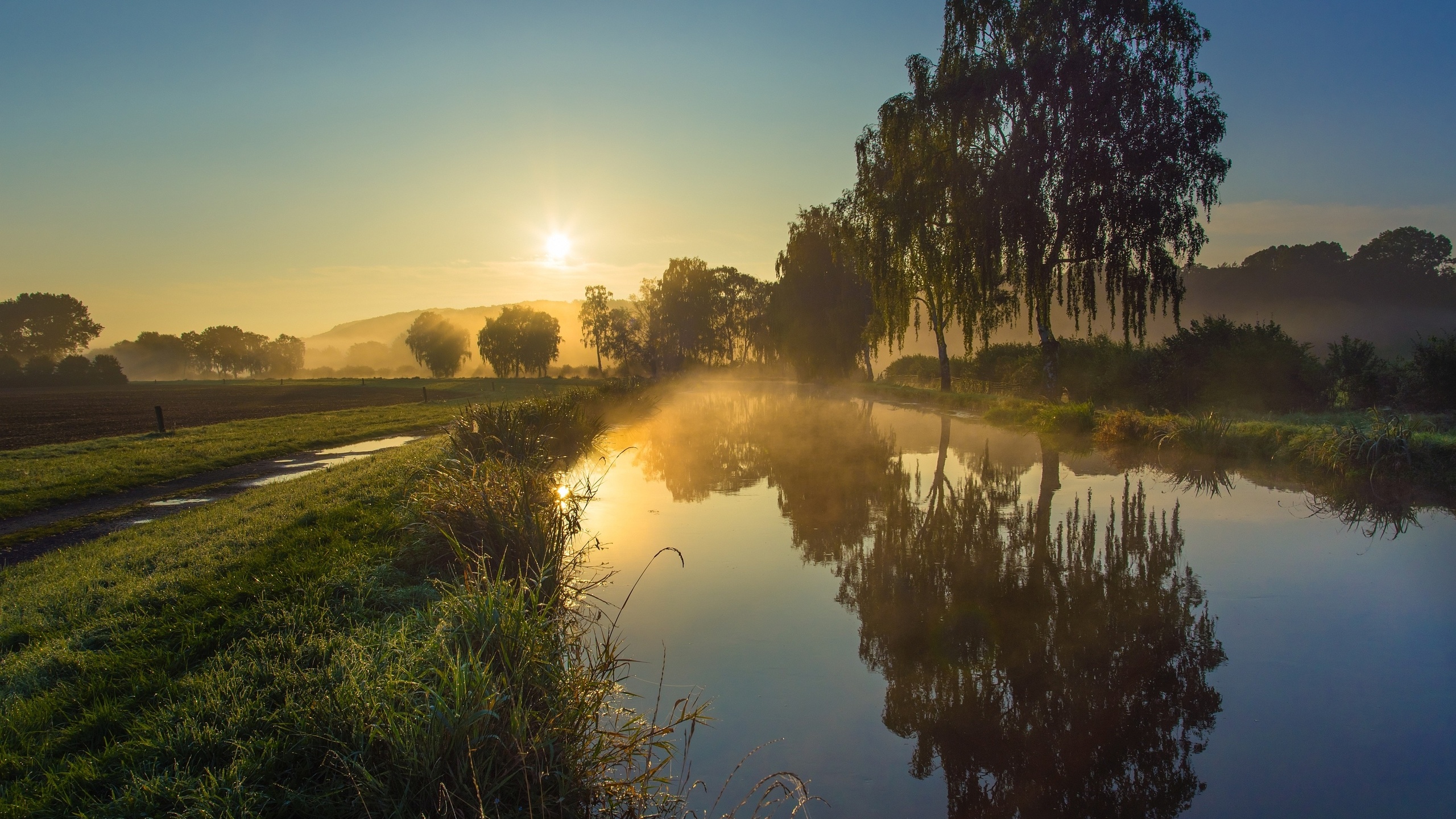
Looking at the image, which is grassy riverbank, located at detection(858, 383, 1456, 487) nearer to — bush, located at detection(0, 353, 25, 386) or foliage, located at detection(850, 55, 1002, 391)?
foliage, located at detection(850, 55, 1002, 391)

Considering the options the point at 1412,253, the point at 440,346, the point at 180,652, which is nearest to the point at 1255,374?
the point at 180,652

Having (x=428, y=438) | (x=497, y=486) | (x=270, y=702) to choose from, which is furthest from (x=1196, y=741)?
(x=428, y=438)

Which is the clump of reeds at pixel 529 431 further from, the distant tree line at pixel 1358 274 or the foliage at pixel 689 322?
the distant tree line at pixel 1358 274

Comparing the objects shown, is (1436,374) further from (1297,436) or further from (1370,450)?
(1370,450)

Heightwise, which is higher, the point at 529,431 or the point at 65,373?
the point at 65,373

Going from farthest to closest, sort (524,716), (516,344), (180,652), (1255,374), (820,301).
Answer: (516,344)
(820,301)
(1255,374)
(180,652)
(524,716)

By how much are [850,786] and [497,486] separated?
4.65 metres

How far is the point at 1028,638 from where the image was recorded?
15.3 ft

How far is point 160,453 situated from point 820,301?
85.4ft

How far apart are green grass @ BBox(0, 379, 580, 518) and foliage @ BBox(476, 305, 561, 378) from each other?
6677 centimetres

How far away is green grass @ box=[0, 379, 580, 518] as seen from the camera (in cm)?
1060

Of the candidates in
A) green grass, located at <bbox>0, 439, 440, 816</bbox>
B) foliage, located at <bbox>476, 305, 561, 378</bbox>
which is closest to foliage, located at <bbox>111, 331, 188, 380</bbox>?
foliage, located at <bbox>476, 305, 561, 378</bbox>

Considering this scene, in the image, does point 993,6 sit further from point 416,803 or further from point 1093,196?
point 416,803

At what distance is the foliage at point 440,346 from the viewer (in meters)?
100
